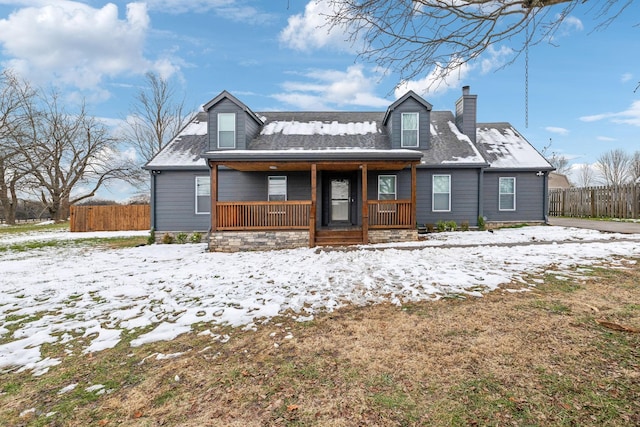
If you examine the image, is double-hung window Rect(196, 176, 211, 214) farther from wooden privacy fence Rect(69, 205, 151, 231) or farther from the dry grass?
wooden privacy fence Rect(69, 205, 151, 231)

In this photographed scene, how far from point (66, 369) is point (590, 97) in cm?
2301

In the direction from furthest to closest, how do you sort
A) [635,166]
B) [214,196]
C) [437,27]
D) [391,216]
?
[635,166] < [391,216] < [214,196] < [437,27]

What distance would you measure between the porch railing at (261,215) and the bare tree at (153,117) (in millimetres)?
19299

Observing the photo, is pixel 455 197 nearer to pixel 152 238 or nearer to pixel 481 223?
pixel 481 223

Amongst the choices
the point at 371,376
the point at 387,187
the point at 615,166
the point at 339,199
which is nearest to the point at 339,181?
the point at 339,199

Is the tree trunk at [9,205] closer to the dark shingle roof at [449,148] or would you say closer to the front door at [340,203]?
the front door at [340,203]

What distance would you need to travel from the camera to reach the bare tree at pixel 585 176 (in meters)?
48.3

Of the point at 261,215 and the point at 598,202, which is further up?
the point at 598,202

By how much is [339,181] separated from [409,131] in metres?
3.56

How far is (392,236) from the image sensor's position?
9.52m

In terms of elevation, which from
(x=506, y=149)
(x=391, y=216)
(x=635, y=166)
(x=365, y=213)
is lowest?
(x=391, y=216)

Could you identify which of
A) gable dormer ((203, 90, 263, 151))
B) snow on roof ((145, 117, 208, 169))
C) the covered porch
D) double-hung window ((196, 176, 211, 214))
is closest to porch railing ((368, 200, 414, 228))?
the covered porch

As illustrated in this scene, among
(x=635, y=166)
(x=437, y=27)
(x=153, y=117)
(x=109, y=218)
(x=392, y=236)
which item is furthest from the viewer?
(x=635, y=166)

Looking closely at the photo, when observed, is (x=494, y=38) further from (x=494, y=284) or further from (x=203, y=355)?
(x=203, y=355)
